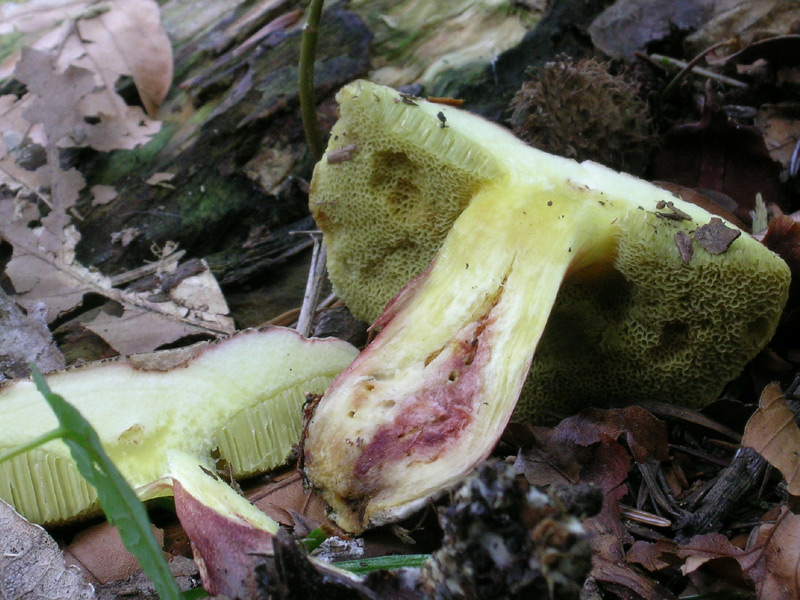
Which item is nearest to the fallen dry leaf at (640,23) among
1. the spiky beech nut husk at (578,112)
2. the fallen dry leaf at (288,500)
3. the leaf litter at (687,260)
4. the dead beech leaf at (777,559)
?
the leaf litter at (687,260)

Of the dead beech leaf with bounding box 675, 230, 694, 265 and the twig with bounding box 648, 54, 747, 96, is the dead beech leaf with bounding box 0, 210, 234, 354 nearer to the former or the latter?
the dead beech leaf with bounding box 675, 230, 694, 265

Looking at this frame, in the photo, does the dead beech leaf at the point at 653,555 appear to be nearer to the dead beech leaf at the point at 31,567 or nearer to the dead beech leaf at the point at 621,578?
the dead beech leaf at the point at 621,578

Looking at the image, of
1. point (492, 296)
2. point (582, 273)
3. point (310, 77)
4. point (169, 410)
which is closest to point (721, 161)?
point (582, 273)

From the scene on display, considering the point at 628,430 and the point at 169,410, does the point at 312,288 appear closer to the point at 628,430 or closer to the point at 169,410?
the point at 169,410

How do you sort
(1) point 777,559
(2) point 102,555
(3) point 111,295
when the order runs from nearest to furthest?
(1) point 777,559 → (2) point 102,555 → (3) point 111,295

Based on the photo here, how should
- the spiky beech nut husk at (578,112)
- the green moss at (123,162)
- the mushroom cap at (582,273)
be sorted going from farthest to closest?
the green moss at (123,162) < the spiky beech nut husk at (578,112) < the mushroom cap at (582,273)

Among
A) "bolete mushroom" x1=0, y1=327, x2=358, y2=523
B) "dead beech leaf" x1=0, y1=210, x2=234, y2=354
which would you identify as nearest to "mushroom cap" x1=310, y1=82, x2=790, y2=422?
"bolete mushroom" x1=0, y1=327, x2=358, y2=523
